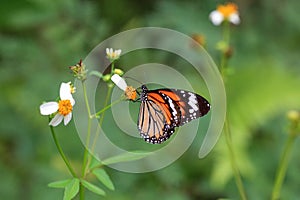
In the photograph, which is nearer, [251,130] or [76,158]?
[76,158]

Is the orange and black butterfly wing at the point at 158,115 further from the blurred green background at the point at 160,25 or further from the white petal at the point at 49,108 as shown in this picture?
the blurred green background at the point at 160,25

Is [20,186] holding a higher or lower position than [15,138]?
lower

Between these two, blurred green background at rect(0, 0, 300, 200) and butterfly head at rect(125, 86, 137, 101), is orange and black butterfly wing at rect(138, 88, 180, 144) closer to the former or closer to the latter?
butterfly head at rect(125, 86, 137, 101)

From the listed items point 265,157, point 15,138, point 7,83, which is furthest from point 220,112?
point 7,83

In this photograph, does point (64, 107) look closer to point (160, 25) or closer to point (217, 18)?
point (217, 18)

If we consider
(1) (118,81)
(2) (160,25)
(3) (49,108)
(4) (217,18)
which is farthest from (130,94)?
(2) (160,25)

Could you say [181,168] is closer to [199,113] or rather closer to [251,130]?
[251,130]
